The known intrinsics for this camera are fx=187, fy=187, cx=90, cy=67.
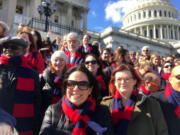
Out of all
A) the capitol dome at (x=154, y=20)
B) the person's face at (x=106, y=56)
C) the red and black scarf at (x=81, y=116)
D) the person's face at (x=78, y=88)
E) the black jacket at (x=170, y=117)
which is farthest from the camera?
the capitol dome at (x=154, y=20)

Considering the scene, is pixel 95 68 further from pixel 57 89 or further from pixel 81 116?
pixel 81 116

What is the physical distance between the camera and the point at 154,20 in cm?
6306

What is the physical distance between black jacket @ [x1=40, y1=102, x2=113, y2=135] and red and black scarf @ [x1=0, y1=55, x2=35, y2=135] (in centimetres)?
52

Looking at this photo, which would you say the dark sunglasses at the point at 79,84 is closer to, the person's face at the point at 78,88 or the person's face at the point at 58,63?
the person's face at the point at 78,88

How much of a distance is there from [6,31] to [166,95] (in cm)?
368

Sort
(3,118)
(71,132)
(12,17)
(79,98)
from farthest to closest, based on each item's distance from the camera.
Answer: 1. (12,17)
2. (79,98)
3. (71,132)
4. (3,118)

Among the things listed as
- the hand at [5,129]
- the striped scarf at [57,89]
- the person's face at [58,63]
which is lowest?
the hand at [5,129]

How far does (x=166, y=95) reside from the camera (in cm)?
315

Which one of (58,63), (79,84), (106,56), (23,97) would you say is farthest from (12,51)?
(106,56)

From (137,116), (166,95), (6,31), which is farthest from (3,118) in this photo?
(6,31)

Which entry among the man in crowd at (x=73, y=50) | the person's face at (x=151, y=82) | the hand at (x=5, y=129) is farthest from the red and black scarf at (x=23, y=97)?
the man in crowd at (x=73, y=50)

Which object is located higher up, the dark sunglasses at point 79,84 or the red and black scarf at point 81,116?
the dark sunglasses at point 79,84

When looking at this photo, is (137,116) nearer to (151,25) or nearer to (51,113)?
(51,113)

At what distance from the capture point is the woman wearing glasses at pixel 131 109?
2.58m
